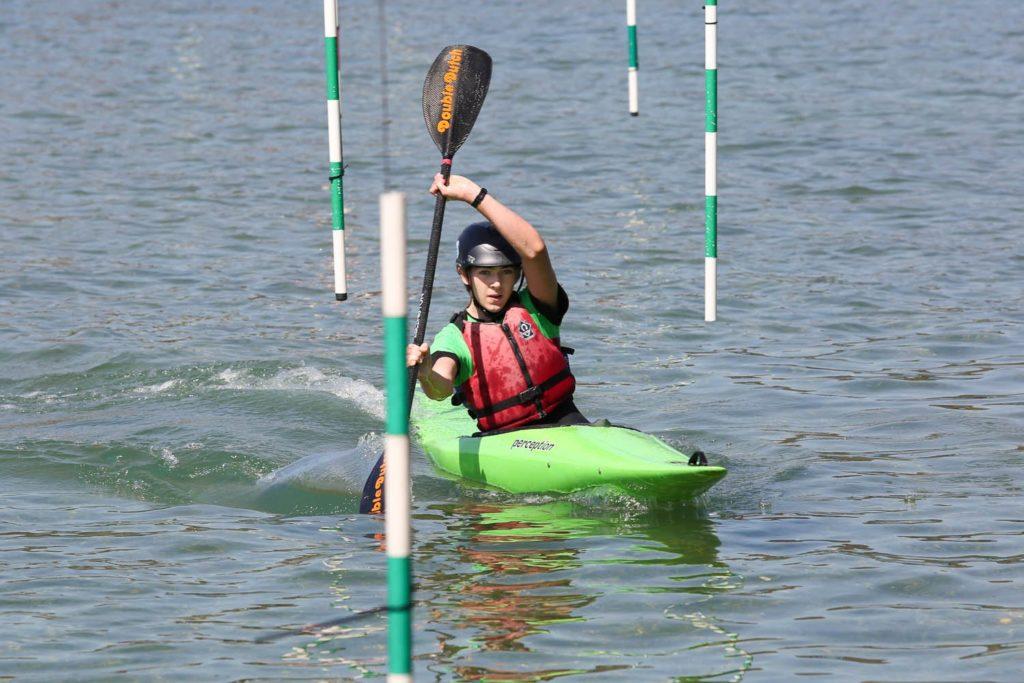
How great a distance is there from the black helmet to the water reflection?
2.86 feet

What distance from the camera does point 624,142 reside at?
44.2 feet

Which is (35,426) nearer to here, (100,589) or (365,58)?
(100,589)

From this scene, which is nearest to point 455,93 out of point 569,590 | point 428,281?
point 428,281

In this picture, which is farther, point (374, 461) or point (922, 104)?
point (922, 104)

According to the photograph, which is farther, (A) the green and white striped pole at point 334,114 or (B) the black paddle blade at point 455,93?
(A) the green and white striped pole at point 334,114

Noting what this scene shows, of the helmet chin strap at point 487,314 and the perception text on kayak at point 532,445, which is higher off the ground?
the helmet chin strap at point 487,314

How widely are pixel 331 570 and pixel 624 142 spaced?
9.03 meters

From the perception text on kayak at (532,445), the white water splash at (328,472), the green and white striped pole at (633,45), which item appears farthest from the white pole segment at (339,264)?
the green and white striped pole at (633,45)

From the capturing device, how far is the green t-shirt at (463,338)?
5.66 metres

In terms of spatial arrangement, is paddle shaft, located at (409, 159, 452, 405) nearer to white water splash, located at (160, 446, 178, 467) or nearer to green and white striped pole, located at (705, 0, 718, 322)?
white water splash, located at (160, 446, 178, 467)

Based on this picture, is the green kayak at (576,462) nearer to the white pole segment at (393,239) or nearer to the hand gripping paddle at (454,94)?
the hand gripping paddle at (454,94)

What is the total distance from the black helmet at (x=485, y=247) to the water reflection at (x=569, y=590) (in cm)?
87

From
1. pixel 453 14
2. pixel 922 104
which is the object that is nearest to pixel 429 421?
pixel 922 104

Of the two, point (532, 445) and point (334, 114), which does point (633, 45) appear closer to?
point (334, 114)
